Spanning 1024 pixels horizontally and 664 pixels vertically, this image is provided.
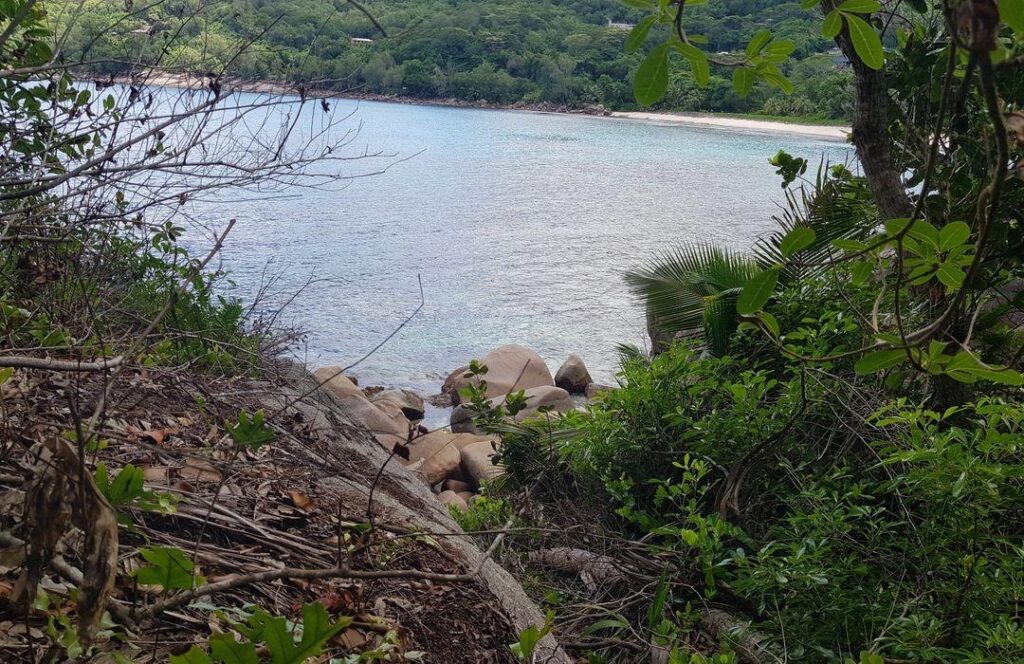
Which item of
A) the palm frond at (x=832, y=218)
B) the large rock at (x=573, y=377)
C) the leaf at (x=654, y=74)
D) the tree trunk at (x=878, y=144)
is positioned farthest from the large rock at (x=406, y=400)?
the leaf at (x=654, y=74)

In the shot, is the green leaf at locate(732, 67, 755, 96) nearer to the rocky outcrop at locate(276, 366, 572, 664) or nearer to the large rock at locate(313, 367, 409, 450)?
the rocky outcrop at locate(276, 366, 572, 664)

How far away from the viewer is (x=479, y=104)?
162ft

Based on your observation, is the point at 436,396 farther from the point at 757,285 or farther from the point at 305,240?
the point at 757,285

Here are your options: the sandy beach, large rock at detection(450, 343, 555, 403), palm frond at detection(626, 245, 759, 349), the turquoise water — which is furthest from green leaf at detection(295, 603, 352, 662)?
the sandy beach

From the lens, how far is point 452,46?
74.6ft

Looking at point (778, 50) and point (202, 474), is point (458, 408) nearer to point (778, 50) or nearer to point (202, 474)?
point (202, 474)

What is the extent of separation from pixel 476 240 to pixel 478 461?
1231cm

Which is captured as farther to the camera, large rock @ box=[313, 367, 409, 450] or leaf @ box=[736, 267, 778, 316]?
large rock @ box=[313, 367, 409, 450]

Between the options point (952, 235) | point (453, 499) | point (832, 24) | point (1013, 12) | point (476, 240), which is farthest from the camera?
point (476, 240)

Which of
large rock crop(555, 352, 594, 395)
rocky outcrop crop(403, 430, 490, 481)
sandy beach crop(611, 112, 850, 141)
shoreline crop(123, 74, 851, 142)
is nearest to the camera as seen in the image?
rocky outcrop crop(403, 430, 490, 481)

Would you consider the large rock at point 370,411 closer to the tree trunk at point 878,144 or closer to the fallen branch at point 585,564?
the fallen branch at point 585,564

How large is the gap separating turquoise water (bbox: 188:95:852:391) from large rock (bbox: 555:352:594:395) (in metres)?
0.68

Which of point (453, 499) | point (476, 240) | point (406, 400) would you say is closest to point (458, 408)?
point (406, 400)

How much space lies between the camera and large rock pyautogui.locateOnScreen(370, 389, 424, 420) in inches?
393
